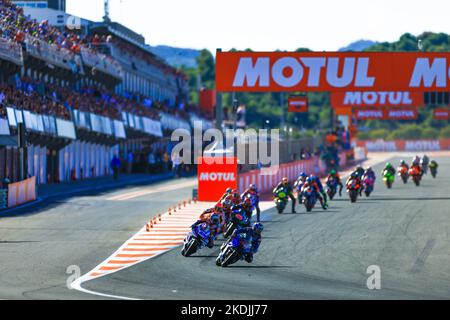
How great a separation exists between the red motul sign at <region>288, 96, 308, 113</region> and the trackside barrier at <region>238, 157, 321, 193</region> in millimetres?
11166

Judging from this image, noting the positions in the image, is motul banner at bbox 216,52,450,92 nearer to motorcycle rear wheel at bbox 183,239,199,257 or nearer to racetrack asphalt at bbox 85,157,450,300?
racetrack asphalt at bbox 85,157,450,300

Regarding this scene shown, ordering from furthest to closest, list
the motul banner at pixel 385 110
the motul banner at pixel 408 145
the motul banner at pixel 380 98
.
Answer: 1. the motul banner at pixel 408 145
2. the motul banner at pixel 385 110
3. the motul banner at pixel 380 98

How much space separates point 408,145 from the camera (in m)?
144

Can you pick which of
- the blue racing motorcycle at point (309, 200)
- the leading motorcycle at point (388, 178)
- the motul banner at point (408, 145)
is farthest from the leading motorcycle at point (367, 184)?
the motul banner at point (408, 145)

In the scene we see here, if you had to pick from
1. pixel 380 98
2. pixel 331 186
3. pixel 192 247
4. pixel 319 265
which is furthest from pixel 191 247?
pixel 380 98

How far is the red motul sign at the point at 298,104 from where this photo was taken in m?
72.3

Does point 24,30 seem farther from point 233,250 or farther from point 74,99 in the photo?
point 233,250

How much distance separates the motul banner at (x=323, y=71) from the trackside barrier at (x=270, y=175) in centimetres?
406

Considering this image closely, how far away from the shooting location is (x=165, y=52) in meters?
97.1

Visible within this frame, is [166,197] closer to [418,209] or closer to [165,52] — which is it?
[418,209]

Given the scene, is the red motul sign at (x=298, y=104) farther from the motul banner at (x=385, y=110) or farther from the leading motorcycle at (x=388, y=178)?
the motul banner at (x=385, y=110)

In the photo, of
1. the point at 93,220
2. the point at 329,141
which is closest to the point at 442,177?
the point at 329,141

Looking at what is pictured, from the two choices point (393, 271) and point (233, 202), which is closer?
point (393, 271)
